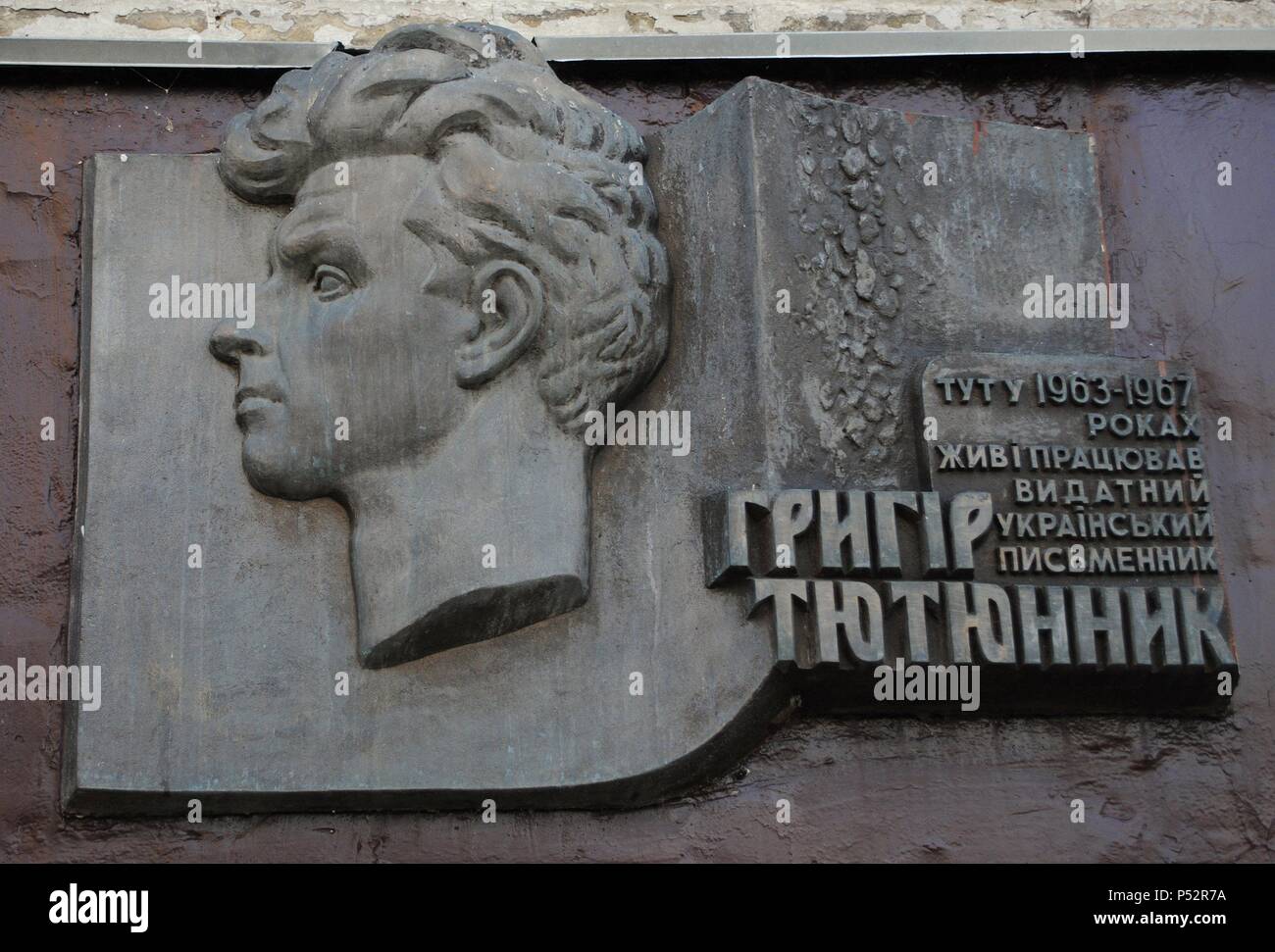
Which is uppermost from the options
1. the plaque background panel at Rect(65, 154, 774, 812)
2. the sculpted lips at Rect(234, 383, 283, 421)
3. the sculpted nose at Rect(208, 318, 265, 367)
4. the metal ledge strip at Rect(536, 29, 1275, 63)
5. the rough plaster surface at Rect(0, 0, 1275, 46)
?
the rough plaster surface at Rect(0, 0, 1275, 46)

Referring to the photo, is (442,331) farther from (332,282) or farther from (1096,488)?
(1096,488)

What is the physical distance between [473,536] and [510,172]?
3.13 feet

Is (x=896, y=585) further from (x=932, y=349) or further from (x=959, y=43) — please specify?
(x=959, y=43)

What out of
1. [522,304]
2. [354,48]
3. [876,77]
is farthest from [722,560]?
[354,48]

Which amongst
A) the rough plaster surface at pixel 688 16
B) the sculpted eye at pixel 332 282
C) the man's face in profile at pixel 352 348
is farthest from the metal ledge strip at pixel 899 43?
the sculpted eye at pixel 332 282

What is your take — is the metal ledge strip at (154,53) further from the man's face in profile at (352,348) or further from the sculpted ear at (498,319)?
the sculpted ear at (498,319)

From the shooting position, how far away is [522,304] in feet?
14.8

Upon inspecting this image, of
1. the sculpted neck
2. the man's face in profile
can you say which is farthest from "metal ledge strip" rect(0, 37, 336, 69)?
the sculpted neck

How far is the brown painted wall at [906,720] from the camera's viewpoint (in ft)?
14.2

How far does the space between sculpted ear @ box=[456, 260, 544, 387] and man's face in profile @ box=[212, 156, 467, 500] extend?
4 centimetres

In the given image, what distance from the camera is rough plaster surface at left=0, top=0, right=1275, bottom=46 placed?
17.9ft

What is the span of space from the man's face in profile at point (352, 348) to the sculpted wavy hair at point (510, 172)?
92 mm

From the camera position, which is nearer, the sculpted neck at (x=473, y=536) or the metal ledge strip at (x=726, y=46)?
the sculpted neck at (x=473, y=536)

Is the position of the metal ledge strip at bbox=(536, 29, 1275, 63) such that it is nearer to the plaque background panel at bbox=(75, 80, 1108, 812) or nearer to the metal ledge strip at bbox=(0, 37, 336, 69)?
the plaque background panel at bbox=(75, 80, 1108, 812)
